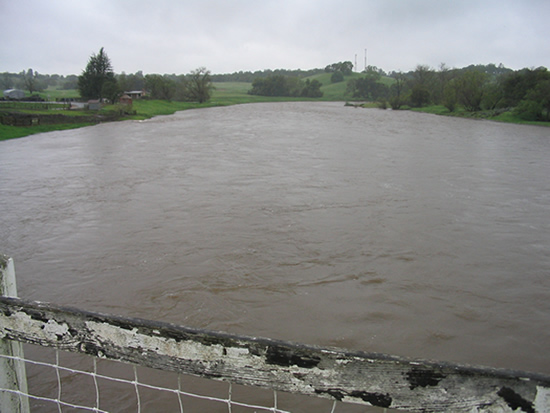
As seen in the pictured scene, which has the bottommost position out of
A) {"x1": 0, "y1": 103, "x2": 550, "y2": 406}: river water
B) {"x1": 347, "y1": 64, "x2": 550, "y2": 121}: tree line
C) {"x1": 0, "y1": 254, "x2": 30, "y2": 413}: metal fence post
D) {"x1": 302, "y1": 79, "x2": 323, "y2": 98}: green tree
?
{"x1": 0, "y1": 103, "x2": 550, "y2": 406}: river water

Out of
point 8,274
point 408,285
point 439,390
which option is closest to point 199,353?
point 439,390

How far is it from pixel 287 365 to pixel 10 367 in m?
1.58

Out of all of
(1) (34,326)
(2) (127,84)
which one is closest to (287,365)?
(1) (34,326)

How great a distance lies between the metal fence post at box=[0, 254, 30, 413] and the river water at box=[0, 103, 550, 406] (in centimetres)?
306

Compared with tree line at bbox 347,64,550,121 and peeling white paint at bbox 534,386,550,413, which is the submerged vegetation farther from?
peeling white paint at bbox 534,386,550,413

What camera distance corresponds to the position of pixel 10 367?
226 centimetres

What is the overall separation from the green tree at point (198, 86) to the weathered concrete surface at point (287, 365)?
91.3 meters

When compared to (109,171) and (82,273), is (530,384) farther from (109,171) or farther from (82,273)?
(109,171)

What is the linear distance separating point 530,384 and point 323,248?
6.85m

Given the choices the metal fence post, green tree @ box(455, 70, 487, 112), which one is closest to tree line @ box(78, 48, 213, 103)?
green tree @ box(455, 70, 487, 112)

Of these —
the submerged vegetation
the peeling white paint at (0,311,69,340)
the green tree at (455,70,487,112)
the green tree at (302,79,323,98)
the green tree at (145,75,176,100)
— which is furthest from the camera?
the green tree at (302,79,323,98)

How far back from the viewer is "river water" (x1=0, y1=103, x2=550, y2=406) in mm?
5582

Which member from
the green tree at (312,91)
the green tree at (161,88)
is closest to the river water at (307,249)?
the green tree at (161,88)

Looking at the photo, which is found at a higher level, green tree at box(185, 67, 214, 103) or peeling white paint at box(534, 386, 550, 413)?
green tree at box(185, 67, 214, 103)
